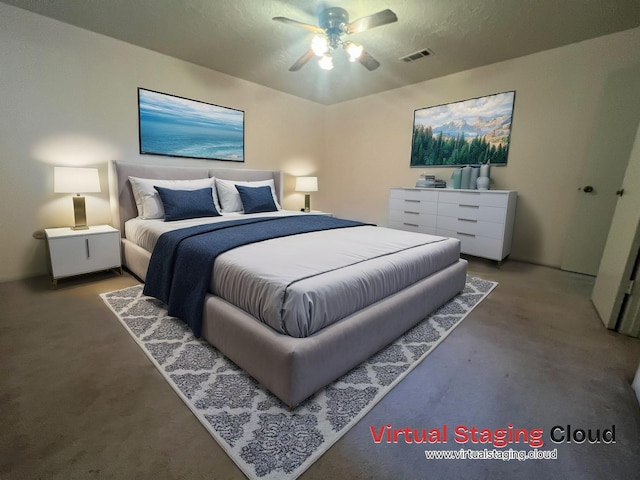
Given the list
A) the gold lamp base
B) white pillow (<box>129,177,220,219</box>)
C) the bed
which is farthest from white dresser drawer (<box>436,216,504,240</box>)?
the gold lamp base

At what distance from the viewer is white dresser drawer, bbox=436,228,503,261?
3.23 meters

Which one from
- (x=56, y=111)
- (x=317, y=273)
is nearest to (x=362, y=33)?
(x=317, y=273)

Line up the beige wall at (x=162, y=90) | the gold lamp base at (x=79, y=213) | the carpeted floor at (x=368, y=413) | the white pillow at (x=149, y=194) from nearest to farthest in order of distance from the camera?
the carpeted floor at (x=368, y=413), the beige wall at (x=162, y=90), the gold lamp base at (x=79, y=213), the white pillow at (x=149, y=194)

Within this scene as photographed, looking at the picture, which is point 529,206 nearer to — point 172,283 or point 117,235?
point 172,283

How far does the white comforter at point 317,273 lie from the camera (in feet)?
4.18

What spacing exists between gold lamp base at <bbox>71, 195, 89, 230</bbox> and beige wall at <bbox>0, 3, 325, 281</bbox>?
270 millimetres

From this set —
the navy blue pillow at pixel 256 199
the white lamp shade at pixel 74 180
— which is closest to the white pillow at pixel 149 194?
the white lamp shade at pixel 74 180

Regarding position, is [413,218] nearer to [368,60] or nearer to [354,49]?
[368,60]

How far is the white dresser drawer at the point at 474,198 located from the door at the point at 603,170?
2.60 feet

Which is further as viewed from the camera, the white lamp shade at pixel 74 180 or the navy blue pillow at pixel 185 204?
the navy blue pillow at pixel 185 204

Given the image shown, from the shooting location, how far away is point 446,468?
1028 millimetres

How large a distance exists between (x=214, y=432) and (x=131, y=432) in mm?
319

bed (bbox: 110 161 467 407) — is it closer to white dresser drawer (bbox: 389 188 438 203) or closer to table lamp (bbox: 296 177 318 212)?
white dresser drawer (bbox: 389 188 438 203)

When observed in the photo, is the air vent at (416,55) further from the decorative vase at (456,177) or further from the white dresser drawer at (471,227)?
the white dresser drawer at (471,227)
